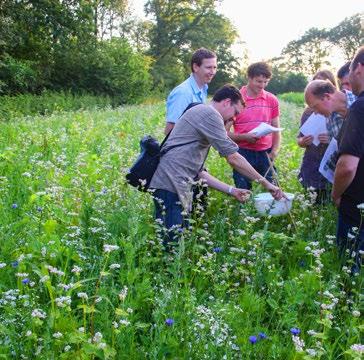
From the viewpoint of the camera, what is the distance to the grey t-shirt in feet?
13.0

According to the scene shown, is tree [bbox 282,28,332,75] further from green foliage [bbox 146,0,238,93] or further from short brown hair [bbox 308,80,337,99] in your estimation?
short brown hair [bbox 308,80,337,99]

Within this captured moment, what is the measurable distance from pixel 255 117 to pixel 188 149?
5.31 ft

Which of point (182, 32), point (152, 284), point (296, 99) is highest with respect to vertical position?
point (182, 32)

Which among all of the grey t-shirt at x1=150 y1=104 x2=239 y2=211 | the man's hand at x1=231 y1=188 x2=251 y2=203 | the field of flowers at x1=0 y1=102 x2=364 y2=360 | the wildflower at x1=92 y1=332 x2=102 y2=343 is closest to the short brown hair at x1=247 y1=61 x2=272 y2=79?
the field of flowers at x1=0 y1=102 x2=364 y2=360

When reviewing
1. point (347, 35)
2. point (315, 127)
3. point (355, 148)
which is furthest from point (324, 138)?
point (347, 35)

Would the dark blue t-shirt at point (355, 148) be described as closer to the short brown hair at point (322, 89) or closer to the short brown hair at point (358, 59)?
the short brown hair at point (358, 59)

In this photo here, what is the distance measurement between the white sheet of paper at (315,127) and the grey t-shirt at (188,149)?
1191 mm

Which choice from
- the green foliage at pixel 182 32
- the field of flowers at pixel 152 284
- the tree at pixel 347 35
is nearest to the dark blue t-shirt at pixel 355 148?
the field of flowers at pixel 152 284

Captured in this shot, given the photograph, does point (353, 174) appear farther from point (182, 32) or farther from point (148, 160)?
point (182, 32)

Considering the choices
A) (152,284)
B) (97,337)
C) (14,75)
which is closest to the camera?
(97,337)

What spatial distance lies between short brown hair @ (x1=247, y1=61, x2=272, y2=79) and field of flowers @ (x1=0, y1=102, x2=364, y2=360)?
4.39 feet

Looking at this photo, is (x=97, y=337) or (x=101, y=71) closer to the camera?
(x=97, y=337)

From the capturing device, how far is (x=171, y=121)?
488cm

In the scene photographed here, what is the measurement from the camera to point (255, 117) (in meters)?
5.47
